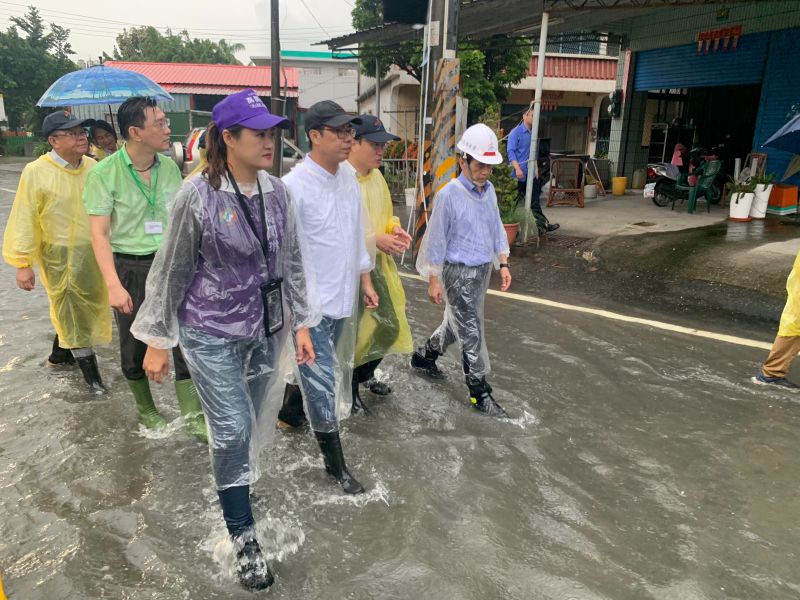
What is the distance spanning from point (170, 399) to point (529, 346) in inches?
112

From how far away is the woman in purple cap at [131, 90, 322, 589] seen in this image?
227 cm

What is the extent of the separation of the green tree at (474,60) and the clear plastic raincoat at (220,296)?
10.9 m

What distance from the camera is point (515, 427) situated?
3740 mm

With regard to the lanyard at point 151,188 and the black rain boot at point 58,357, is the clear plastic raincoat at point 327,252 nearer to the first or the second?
the lanyard at point 151,188

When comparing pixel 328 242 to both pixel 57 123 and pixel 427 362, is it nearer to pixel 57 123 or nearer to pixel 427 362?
pixel 427 362

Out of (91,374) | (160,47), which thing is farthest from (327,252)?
(160,47)

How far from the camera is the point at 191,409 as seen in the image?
350 cm

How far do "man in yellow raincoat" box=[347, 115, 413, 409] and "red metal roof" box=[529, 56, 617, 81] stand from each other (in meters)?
20.5

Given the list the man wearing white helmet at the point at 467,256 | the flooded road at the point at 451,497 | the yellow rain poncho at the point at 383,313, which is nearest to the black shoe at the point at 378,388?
the flooded road at the point at 451,497

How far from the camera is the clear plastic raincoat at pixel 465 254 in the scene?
3.77m

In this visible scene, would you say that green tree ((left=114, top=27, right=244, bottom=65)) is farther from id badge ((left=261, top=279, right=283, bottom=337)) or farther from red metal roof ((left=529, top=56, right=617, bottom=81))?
id badge ((left=261, top=279, right=283, bottom=337))

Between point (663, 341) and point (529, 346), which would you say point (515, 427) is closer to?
point (529, 346)

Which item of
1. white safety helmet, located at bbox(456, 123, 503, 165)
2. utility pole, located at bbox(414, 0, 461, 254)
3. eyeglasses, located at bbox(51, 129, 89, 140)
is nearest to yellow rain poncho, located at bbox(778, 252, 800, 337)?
white safety helmet, located at bbox(456, 123, 503, 165)

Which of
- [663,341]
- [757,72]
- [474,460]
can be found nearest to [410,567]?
[474,460]
